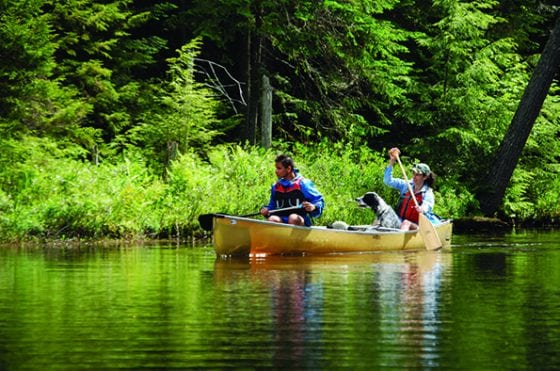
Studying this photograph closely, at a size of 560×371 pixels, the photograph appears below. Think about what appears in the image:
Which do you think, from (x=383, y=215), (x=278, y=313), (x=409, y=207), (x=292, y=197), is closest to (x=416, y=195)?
(x=409, y=207)

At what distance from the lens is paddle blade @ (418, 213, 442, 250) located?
19453 mm

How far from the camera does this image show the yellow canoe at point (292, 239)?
1761 cm

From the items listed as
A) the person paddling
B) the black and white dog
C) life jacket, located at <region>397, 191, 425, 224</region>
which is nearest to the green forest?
life jacket, located at <region>397, 191, 425, 224</region>

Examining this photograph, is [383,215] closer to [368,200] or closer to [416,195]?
[368,200]

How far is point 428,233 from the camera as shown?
19.6 m

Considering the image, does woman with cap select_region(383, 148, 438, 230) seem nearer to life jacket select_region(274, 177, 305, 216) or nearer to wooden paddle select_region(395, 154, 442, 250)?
wooden paddle select_region(395, 154, 442, 250)

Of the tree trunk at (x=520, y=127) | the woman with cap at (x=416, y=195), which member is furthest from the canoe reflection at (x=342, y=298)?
the tree trunk at (x=520, y=127)

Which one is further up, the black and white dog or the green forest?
the green forest

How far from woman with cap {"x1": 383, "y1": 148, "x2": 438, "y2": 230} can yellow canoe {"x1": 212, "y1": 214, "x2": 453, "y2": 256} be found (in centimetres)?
69

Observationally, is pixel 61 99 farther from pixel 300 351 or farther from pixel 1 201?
pixel 300 351

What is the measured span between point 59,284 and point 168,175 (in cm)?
1089

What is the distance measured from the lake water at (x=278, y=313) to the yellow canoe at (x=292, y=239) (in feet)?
1.63

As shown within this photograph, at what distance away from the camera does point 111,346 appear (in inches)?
354

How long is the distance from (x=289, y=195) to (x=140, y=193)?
168 inches
